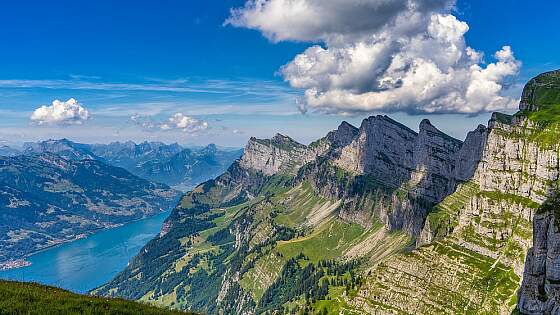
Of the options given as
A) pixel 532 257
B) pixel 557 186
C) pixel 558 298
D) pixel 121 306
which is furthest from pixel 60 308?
pixel 557 186

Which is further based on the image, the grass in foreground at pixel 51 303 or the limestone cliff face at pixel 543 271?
the limestone cliff face at pixel 543 271

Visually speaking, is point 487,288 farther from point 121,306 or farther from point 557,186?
point 121,306

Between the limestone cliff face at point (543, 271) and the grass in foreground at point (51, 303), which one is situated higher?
the grass in foreground at point (51, 303)

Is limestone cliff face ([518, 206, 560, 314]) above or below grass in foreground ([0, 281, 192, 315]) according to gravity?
below

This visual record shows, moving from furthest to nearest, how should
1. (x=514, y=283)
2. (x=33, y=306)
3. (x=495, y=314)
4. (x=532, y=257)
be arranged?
(x=514, y=283) → (x=495, y=314) → (x=532, y=257) → (x=33, y=306)

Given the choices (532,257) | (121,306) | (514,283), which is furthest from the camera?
(514,283)

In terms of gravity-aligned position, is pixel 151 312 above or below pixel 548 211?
above

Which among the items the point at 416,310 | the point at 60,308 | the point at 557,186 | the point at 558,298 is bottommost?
the point at 416,310

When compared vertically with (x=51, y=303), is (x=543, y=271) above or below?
below
